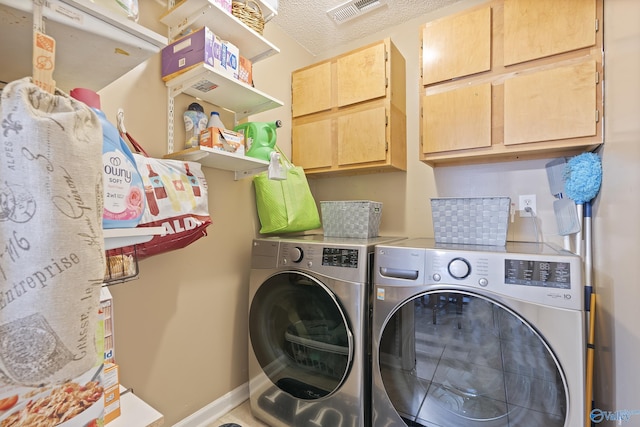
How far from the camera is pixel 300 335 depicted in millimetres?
1430

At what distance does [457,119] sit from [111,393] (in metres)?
1.84

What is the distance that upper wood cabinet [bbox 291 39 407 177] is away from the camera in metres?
1.76

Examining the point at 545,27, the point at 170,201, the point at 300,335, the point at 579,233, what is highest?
the point at 545,27

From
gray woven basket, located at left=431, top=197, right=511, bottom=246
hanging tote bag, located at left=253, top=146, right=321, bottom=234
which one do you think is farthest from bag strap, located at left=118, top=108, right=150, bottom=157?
Answer: gray woven basket, located at left=431, top=197, right=511, bottom=246

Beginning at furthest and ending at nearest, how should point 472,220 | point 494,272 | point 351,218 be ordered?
point 351,218 → point 472,220 → point 494,272

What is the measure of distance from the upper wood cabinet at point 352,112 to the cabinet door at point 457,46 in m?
0.23

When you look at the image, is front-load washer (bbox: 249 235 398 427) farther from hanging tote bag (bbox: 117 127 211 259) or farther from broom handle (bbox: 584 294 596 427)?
broom handle (bbox: 584 294 596 427)

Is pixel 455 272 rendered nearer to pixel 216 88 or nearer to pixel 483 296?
pixel 483 296

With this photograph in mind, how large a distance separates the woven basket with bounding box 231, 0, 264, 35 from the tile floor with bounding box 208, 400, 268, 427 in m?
2.07

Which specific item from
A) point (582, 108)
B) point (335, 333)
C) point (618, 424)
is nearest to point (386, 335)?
point (335, 333)

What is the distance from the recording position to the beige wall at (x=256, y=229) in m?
0.98

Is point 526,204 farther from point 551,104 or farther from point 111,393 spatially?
point 111,393

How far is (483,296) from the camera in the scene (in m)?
1.02

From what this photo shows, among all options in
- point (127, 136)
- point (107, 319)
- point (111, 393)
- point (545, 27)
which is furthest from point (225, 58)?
point (545, 27)
